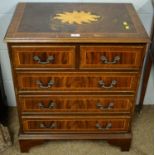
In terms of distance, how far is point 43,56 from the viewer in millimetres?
1220

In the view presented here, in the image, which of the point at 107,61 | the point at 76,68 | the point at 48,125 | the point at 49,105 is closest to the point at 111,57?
the point at 107,61

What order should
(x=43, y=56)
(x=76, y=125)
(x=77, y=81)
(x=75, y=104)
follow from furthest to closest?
(x=76, y=125) < (x=75, y=104) < (x=77, y=81) < (x=43, y=56)

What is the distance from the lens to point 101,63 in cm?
125

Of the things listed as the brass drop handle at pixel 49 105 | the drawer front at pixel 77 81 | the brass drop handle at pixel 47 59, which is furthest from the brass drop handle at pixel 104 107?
the brass drop handle at pixel 47 59

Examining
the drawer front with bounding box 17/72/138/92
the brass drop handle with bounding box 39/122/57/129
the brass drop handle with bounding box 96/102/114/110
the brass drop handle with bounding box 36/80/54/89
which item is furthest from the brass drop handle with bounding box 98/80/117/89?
the brass drop handle with bounding box 39/122/57/129

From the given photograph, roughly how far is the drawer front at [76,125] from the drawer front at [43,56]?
14.7 inches

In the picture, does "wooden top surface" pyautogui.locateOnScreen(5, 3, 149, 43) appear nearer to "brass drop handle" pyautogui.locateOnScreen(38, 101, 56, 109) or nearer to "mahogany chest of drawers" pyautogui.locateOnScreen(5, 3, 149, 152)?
"mahogany chest of drawers" pyautogui.locateOnScreen(5, 3, 149, 152)

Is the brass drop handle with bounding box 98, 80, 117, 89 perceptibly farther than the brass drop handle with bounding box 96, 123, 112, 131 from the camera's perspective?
No

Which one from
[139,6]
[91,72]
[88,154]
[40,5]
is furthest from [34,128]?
[139,6]

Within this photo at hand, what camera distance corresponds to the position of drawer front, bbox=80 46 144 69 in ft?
3.94

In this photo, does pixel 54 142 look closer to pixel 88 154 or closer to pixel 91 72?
pixel 88 154

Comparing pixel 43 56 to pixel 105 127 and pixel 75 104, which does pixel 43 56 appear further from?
pixel 105 127

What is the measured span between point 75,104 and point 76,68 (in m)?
0.24

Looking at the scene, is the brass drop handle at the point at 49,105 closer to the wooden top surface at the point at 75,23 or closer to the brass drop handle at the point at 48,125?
the brass drop handle at the point at 48,125
